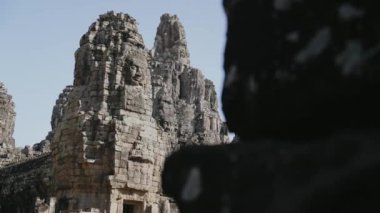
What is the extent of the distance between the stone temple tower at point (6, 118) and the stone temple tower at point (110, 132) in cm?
2408

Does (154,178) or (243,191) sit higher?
(154,178)

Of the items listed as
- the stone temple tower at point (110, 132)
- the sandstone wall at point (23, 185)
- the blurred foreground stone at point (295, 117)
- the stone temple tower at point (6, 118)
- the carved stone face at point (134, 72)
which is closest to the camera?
the blurred foreground stone at point (295, 117)

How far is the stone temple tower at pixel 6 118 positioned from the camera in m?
39.8

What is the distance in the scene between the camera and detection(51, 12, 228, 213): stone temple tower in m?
14.8

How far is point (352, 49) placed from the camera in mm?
1511

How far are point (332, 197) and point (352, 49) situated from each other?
0.47 meters

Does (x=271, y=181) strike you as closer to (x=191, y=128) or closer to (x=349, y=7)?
(x=349, y=7)

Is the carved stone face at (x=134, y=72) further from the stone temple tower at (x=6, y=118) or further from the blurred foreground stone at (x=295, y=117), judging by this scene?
the stone temple tower at (x=6, y=118)

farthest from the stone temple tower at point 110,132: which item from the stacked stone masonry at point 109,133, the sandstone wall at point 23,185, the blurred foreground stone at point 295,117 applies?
the blurred foreground stone at point 295,117

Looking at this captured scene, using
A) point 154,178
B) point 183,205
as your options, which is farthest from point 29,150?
point 183,205

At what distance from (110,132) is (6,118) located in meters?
28.9

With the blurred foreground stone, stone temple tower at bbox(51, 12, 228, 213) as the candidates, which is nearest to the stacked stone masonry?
stone temple tower at bbox(51, 12, 228, 213)

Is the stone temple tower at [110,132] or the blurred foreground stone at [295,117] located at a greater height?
the stone temple tower at [110,132]

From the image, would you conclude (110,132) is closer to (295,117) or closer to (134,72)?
(134,72)
